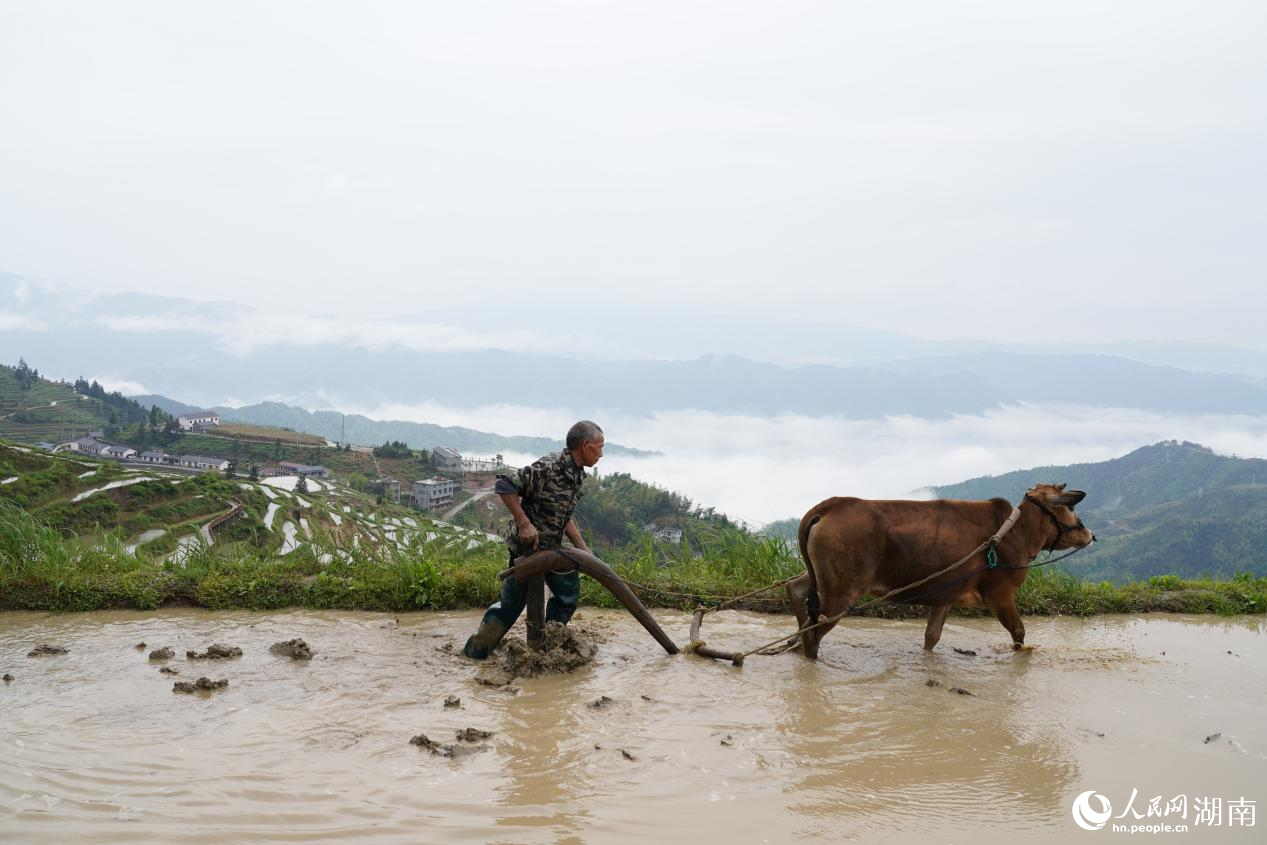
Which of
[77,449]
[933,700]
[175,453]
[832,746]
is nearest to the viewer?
[832,746]

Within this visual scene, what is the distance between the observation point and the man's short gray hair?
6.39 metres

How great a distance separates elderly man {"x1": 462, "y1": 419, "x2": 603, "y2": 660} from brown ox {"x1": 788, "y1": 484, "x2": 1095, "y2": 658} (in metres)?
1.92

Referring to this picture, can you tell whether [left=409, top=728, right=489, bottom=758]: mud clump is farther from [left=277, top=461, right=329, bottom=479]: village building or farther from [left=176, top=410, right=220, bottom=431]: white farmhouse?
[left=176, top=410, right=220, bottom=431]: white farmhouse

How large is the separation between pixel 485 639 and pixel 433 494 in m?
17.5

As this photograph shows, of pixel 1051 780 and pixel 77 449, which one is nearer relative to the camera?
pixel 1051 780

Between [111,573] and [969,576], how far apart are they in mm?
8153

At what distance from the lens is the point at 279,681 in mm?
6188

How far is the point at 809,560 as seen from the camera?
6.98 m

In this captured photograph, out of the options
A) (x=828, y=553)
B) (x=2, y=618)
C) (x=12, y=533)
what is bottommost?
(x=2, y=618)

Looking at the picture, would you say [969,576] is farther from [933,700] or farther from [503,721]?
[503,721]

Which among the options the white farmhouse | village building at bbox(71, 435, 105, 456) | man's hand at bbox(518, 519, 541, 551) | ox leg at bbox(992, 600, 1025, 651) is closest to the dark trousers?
man's hand at bbox(518, 519, 541, 551)

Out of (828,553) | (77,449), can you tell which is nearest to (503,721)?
(828,553)

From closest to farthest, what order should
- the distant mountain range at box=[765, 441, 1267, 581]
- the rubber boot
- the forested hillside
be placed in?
the rubber boot
the distant mountain range at box=[765, 441, 1267, 581]
the forested hillside

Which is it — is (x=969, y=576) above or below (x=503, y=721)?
above
